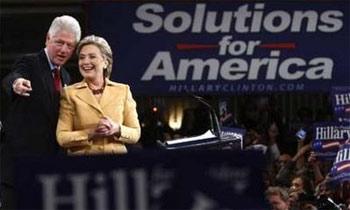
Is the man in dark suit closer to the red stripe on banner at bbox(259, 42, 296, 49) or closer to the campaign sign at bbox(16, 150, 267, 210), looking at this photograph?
the campaign sign at bbox(16, 150, 267, 210)

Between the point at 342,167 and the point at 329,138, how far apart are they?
1.06 m

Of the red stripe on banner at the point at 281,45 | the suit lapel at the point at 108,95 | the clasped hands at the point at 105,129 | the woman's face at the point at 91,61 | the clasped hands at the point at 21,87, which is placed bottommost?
the clasped hands at the point at 105,129

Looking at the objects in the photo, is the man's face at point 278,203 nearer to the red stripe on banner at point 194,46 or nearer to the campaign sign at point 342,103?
the campaign sign at point 342,103

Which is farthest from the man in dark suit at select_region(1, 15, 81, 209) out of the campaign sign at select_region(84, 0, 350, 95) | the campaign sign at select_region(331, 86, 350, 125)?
the campaign sign at select_region(84, 0, 350, 95)

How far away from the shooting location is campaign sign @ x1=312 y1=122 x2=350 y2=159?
8234 mm

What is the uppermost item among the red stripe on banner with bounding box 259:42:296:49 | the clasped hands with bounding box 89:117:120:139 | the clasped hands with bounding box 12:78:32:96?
the red stripe on banner with bounding box 259:42:296:49

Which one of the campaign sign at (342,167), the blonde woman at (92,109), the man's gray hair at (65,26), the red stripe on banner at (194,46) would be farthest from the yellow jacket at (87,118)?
the red stripe on banner at (194,46)

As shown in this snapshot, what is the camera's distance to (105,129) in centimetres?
389

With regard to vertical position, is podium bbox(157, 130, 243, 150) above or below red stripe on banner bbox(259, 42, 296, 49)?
below

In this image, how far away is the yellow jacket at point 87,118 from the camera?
3.95 meters

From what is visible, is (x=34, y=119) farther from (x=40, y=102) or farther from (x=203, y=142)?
(x=203, y=142)

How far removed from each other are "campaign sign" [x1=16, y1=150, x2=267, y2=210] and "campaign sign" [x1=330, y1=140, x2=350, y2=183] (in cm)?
479

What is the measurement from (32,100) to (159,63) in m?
5.53

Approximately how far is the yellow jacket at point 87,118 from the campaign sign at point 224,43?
5.44 metres
